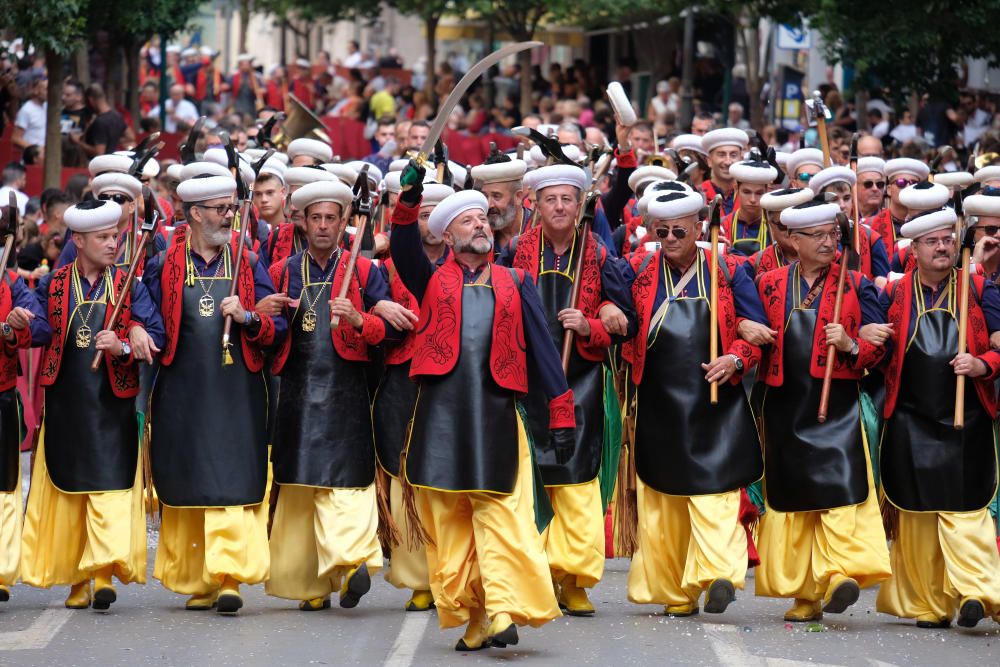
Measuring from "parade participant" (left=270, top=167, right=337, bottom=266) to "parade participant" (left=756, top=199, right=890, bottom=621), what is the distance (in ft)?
7.95

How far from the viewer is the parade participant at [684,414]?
9695 millimetres

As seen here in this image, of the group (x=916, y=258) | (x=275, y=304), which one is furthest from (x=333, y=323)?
(x=916, y=258)

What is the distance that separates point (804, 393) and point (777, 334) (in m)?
0.31

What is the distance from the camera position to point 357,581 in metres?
9.62

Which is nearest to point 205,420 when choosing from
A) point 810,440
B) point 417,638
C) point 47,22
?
point 417,638

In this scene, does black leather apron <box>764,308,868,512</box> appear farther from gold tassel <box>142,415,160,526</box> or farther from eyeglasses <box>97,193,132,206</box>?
eyeglasses <box>97,193,132,206</box>

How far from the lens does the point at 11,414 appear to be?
386 inches

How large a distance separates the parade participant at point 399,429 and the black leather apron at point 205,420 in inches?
26.0

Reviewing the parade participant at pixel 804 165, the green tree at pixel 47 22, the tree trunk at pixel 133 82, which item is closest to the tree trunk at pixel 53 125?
the green tree at pixel 47 22

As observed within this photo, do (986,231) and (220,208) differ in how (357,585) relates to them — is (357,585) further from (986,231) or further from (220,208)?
(986,231)

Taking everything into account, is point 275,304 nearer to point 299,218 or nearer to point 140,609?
point 299,218

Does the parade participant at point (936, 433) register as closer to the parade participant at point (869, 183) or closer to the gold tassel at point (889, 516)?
the gold tassel at point (889, 516)

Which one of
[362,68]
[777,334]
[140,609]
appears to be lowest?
[140,609]

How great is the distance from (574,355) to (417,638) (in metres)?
1.70
